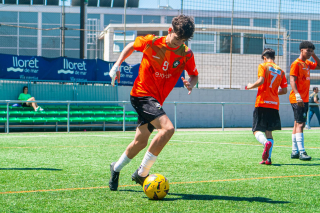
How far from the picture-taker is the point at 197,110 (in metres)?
20.2

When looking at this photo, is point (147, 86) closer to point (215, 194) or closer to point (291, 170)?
point (215, 194)

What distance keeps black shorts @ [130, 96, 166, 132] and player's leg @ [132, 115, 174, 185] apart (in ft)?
0.19

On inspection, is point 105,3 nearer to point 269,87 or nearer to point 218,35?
point 218,35

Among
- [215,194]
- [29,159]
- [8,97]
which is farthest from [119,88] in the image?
[215,194]

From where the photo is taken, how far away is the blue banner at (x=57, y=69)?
653 inches

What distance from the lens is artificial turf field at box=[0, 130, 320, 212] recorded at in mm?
3541

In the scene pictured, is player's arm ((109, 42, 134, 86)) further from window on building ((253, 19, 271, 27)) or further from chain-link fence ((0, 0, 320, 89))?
window on building ((253, 19, 271, 27))

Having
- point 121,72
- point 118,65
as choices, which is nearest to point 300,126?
point 118,65

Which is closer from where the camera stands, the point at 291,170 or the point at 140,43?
the point at 140,43

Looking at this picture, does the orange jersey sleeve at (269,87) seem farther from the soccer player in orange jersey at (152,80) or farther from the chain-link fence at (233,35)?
the chain-link fence at (233,35)

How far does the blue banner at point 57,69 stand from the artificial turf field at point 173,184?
32.8 feet

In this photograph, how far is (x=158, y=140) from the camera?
3.95m

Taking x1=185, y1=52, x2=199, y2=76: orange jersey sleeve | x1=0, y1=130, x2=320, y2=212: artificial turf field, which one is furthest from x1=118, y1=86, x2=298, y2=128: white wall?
x1=185, y1=52, x2=199, y2=76: orange jersey sleeve

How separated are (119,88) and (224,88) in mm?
5631
